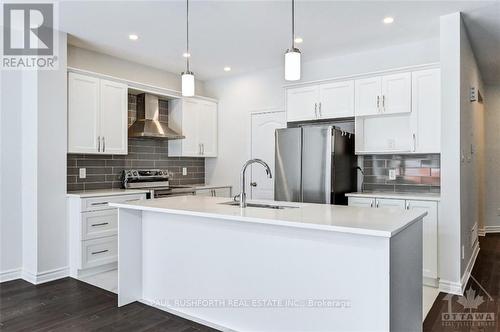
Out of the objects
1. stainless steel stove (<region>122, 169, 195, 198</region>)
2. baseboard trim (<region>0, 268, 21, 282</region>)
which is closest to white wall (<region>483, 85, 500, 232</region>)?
stainless steel stove (<region>122, 169, 195, 198</region>)

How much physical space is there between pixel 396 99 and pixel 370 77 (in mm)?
417

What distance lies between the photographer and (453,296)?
338cm

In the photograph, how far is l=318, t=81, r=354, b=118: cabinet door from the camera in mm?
4465

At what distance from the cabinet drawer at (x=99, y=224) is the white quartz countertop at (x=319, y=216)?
1.26m

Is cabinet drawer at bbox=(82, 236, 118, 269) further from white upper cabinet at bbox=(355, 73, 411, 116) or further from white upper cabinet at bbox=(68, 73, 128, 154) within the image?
white upper cabinet at bbox=(355, 73, 411, 116)

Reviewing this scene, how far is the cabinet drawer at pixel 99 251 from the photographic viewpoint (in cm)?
392

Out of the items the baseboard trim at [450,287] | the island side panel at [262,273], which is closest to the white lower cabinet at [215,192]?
the island side panel at [262,273]

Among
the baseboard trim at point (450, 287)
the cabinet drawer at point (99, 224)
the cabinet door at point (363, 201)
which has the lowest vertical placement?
the baseboard trim at point (450, 287)

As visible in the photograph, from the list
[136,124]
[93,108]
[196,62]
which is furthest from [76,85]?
[196,62]

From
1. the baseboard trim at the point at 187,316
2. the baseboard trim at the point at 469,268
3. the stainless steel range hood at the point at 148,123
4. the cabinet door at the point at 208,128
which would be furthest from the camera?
the cabinet door at the point at 208,128

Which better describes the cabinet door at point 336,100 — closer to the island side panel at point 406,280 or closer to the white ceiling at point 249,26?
the white ceiling at point 249,26

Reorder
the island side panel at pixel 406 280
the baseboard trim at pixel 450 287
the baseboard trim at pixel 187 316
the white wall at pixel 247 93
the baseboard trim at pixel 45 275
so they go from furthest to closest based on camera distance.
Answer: the white wall at pixel 247 93, the baseboard trim at pixel 45 275, the baseboard trim at pixel 450 287, the baseboard trim at pixel 187 316, the island side panel at pixel 406 280

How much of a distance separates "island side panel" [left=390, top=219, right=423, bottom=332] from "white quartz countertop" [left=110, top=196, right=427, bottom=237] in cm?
12

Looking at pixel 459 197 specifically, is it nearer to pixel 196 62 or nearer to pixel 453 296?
pixel 453 296
